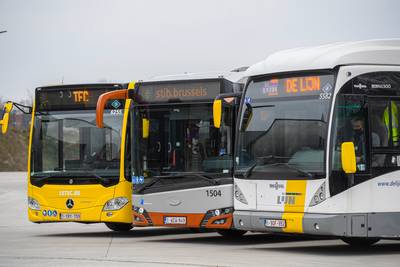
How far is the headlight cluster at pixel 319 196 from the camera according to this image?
1636 centimetres

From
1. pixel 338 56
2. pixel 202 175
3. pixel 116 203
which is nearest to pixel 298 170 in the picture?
pixel 338 56

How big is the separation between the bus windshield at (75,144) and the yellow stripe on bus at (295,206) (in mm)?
5056

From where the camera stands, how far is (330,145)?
16375 mm

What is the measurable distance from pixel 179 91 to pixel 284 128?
3.42m

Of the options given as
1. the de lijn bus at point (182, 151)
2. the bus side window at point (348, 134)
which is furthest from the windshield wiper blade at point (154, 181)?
the bus side window at point (348, 134)

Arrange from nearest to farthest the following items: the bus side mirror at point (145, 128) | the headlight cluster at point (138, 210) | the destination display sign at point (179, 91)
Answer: the destination display sign at point (179, 91), the headlight cluster at point (138, 210), the bus side mirror at point (145, 128)

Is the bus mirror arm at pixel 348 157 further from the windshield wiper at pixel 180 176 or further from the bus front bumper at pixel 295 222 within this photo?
the windshield wiper at pixel 180 176

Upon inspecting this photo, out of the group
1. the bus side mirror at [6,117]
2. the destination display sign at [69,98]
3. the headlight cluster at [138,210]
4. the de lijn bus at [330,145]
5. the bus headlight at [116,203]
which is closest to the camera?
the de lijn bus at [330,145]

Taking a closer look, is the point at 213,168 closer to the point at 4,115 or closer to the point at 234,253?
the point at 234,253

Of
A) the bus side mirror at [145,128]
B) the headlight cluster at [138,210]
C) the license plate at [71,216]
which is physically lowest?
the license plate at [71,216]

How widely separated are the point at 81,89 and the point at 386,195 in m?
7.62

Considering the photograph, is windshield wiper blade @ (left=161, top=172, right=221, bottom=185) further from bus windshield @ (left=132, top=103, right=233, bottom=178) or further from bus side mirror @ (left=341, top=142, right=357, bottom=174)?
bus side mirror @ (left=341, top=142, right=357, bottom=174)

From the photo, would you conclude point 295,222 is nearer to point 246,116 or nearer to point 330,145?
point 330,145

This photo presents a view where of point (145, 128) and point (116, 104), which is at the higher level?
point (116, 104)
